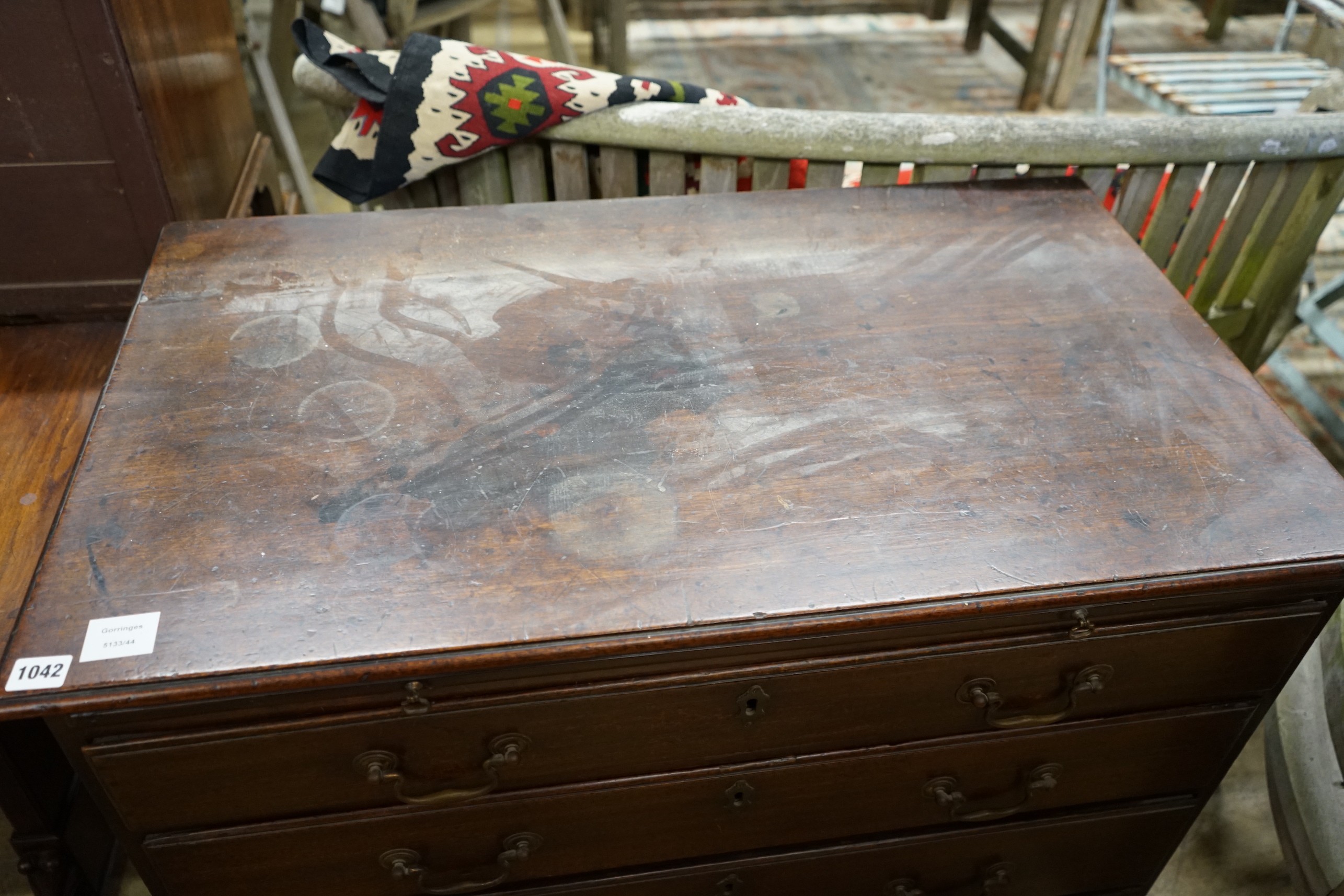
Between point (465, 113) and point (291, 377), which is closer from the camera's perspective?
point (291, 377)

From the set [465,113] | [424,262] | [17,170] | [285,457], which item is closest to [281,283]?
[424,262]

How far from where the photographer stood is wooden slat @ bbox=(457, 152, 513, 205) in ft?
5.70

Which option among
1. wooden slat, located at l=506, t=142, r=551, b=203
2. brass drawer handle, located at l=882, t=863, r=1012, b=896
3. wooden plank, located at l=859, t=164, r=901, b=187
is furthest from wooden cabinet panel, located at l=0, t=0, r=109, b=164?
brass drawer handle, located at l=882, t=863, r=1012, b=896

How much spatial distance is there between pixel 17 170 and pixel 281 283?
57 centimetres

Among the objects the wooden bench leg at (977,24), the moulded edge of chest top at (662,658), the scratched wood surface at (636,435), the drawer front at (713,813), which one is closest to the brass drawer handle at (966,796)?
the drawer front at (713,813)

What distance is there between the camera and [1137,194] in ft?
5.74

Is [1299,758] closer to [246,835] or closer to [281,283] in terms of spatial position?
[246,835]

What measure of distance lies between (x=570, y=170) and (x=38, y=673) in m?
1.14

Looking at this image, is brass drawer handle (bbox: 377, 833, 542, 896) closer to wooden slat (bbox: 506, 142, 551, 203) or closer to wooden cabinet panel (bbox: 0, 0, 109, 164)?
wooden slat (bbox: 506, 142, 551, 203)

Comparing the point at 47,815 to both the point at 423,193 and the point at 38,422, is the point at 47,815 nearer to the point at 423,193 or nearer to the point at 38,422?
the point at 38,422

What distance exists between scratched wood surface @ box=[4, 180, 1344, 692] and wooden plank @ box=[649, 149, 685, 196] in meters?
0.19

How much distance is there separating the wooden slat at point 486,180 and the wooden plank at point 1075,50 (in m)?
2.82

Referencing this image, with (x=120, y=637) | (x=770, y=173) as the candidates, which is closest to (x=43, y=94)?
(x=120, y=637)

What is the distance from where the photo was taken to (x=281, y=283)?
4.51 feet
